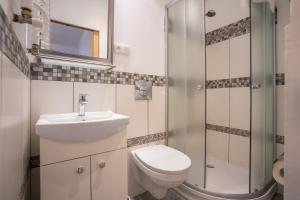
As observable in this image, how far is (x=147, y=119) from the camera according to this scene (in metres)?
1.55

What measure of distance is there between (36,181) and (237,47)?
2.20 metres

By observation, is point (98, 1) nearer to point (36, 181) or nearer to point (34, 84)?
point (34, 84)

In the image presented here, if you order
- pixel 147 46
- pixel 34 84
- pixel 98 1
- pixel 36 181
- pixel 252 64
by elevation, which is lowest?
pixel 36 181

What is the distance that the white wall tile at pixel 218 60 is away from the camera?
1.84 m

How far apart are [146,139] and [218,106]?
1.01 m

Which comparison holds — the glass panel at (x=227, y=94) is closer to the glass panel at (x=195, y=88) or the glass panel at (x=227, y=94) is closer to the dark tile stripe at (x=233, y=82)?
the dark tile stripe at (x=233, y=82)

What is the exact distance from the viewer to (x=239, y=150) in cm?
171

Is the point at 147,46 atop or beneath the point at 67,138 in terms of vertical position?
atop

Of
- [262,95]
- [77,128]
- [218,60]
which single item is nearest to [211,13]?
[218,60]

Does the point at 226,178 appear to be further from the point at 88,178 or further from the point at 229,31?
the point at 229,31

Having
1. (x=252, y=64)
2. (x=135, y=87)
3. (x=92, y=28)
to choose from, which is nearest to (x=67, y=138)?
(x=135, y=87)

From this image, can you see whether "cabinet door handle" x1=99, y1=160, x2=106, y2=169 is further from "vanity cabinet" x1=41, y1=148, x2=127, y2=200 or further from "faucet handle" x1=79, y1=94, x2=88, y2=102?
"faucet handle" x1=79, y1=94, x2=88, y2=102

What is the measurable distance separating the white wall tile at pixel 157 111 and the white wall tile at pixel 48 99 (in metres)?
0.76

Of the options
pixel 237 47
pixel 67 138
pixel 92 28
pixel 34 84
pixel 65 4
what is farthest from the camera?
pixel 237 47
